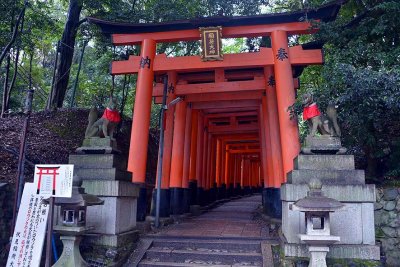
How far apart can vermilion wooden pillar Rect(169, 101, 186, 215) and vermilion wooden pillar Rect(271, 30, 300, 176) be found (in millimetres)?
4056

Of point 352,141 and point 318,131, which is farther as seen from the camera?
point 352,141

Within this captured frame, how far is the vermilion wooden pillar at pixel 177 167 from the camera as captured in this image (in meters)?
11.4

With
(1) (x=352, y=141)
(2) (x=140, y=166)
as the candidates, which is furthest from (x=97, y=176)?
(1) (x=352, y=141)

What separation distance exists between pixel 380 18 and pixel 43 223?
8230 mm

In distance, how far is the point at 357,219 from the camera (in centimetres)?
571

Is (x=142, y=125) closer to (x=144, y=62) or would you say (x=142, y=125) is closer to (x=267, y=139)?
(x=144, y=62)

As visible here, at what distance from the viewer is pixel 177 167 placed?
11.5m

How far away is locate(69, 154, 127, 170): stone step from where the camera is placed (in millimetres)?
6742

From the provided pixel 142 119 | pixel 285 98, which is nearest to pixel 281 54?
pixel 285 98

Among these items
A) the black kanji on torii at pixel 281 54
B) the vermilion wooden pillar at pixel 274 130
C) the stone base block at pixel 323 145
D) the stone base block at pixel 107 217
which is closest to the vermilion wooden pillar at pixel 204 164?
the vermilion wooden pillar at pixel 274 130

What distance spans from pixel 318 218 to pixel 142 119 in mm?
5175

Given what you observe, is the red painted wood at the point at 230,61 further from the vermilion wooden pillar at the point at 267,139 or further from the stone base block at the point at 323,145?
the stone base block at the point at 323,145

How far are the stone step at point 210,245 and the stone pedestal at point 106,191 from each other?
0.79 meters

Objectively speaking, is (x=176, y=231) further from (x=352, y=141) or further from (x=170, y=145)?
(x=352, y=141)
